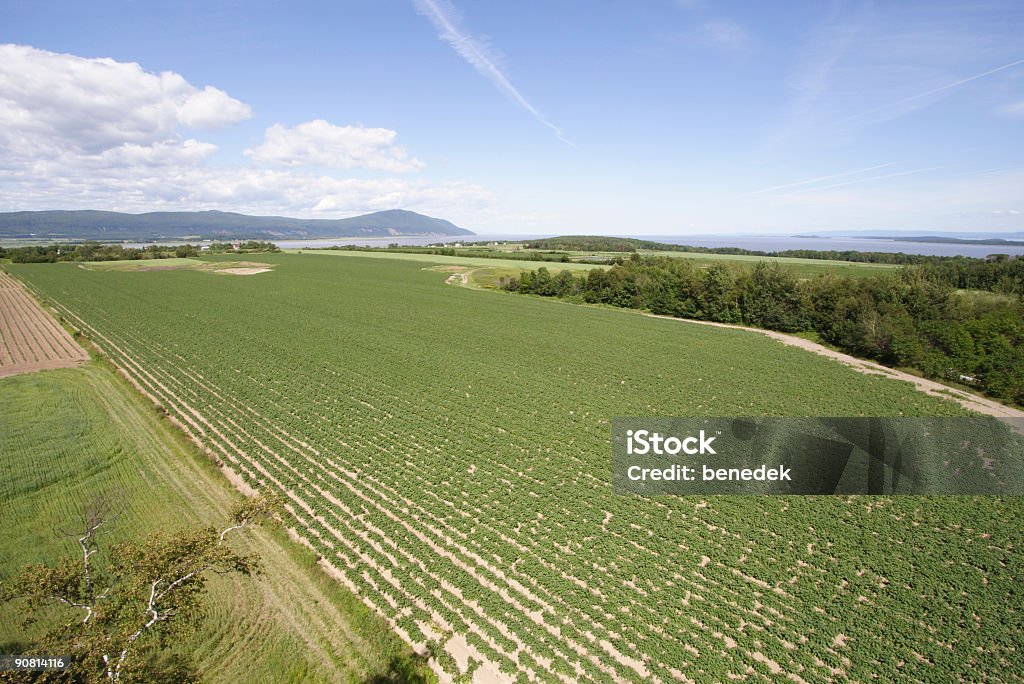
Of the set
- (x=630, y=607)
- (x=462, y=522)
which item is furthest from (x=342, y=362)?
(x=630, y=607)

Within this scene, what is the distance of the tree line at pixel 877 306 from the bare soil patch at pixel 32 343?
58.0 m

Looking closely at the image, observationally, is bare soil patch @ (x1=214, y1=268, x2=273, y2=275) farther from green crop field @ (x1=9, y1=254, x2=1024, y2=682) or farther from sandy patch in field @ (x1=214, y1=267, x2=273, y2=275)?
green crop field @ (x1=9, y1=254, x2=1024, y2=682)

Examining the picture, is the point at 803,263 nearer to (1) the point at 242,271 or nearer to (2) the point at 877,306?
(2) the point at 877,306

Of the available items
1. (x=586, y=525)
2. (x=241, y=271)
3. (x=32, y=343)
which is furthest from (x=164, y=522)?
(x=241, y=271)

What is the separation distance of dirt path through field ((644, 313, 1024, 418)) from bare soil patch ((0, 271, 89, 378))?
6018cm

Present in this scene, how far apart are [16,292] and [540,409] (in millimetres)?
85102

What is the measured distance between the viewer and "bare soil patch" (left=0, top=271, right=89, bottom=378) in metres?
32.7

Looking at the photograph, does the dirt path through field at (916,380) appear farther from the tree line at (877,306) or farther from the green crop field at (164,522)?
the green crop field at (164,522)

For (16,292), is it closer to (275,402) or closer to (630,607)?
(275,402)

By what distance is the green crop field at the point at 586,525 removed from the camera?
1100 centimetres

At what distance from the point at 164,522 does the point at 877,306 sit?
175 ft

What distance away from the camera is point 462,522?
50.9 feet

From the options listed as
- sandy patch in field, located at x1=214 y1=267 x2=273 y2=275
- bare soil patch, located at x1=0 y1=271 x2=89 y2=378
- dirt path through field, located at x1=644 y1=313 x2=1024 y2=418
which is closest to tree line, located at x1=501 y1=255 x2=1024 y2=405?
dirt path through field, located at x1=644 y1=313 x2=1024 y2=418

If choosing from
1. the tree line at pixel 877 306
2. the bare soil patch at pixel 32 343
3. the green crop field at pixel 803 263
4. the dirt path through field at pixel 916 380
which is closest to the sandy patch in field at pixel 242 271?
the bare soil patch at pixel 32 343
